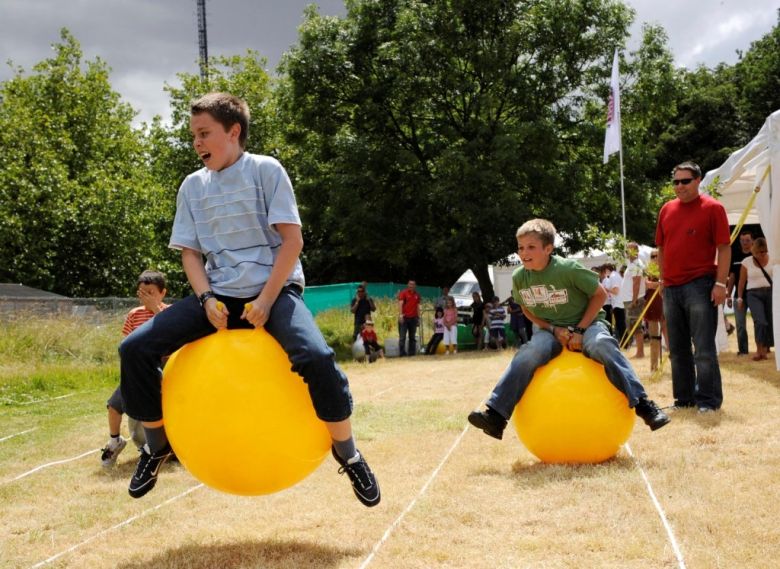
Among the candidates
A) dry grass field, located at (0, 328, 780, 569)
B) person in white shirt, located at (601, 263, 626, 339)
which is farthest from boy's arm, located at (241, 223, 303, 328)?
person in white shirt, located at (601, 263, 626, 339)

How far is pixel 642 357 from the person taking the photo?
1442cm

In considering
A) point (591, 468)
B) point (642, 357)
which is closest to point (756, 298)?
point (642, 357)

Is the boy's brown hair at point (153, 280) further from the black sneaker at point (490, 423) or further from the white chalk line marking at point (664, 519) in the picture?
the white chalk line marking at point (664, 519)

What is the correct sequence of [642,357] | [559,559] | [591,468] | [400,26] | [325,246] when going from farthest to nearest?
[325,246] < [400,26] < [642,357] < [591,468] < [559,559]

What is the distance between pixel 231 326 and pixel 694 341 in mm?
5323

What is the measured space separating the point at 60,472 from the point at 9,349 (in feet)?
34.7

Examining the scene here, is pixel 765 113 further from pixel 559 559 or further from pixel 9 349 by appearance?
pixel 559 559

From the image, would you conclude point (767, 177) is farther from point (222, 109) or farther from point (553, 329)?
point (222, 109)

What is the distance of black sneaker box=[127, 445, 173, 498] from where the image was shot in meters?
4.18

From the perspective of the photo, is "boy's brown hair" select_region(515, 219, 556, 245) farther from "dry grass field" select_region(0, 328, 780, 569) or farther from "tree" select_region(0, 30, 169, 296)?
"tree" select_region(0, 30, 169, 296)

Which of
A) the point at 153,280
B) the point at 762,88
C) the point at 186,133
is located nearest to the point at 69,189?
the point at 186,133

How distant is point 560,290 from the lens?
601 centimetres

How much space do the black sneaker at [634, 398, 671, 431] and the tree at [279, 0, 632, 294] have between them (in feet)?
57.8

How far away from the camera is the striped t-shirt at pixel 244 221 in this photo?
3.99 metres
